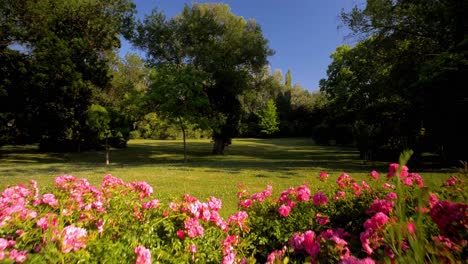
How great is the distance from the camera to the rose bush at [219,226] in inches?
53.6

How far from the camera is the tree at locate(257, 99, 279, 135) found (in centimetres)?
4791

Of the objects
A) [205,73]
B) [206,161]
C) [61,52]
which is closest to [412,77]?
[205,73]

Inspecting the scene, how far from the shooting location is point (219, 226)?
2566 mm

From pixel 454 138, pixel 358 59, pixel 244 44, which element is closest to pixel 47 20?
pixel 244 44

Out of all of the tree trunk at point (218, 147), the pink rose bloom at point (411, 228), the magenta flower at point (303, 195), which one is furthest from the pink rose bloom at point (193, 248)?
the tree trunk at point (218, 147)

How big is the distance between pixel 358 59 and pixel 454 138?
261 inches

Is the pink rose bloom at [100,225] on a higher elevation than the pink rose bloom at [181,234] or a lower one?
higher

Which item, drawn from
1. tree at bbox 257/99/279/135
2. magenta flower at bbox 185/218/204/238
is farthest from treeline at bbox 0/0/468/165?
tree at bbox 257/99/279/135

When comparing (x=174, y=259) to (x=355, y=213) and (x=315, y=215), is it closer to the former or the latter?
(x=315, y=215)

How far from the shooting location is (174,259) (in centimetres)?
205

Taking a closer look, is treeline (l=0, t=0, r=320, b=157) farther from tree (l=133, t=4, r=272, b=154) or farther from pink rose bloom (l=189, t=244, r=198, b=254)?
pink rose bloom (l=189, t=244, r=198, b=254)

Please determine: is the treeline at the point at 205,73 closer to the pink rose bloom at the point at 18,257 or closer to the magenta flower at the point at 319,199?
the magenta flower at the point at 319,199

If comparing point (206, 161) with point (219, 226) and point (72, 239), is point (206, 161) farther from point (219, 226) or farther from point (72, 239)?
point (72, 239)

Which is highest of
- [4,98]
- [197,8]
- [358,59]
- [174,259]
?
[197,8]
